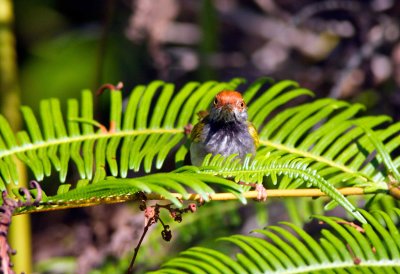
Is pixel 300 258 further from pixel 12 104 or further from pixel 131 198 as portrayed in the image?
pixel 12 104

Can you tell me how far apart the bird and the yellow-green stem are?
2.83ft

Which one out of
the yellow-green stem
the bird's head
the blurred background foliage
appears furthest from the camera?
the blurred background foliage

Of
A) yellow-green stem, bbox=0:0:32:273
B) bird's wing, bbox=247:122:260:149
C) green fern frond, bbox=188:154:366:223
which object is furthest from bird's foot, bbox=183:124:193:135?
yellow-green stem, bbox=0:0:32:273

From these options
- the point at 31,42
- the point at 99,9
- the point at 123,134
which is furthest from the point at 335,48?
the point at 123,134

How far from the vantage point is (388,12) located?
502 cm

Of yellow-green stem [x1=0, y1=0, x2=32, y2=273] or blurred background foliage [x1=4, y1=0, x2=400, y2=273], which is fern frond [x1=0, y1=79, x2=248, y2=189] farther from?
blurred background foliage [x1=4, y1=0, x2=400, y2=273]

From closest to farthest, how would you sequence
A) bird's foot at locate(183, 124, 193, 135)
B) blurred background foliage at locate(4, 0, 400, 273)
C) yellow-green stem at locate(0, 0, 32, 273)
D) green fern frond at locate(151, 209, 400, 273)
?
green fern frond at locate(151, 209, 400, 273)
bird's foot at locate(183, 124, 193, 135)
yellow-green stem at locate(0, 0, 32, 273)
blurred background foliage at locate(4, 0, 400, 273)

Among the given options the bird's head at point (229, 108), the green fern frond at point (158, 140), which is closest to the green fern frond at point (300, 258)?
the green fern frond at point (158, 140)

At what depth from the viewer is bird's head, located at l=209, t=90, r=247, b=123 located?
2.88m

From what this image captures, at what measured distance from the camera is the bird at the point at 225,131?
2689 mm

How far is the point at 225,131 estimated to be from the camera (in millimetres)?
3129

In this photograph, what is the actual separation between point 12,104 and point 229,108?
1063mm

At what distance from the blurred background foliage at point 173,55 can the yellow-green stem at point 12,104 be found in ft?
1.47

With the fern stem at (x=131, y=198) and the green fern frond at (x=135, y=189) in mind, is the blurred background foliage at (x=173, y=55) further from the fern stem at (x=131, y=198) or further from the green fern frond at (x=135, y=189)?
the green fern frond at (x=135, y=189)
